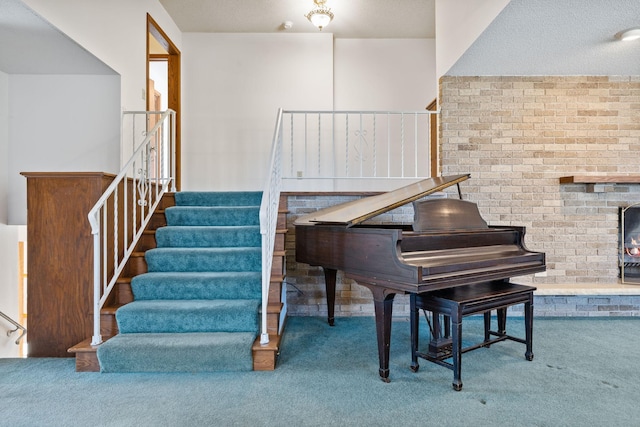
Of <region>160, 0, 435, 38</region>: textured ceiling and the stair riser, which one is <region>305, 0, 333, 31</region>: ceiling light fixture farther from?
the stair riser

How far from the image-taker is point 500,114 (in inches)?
148

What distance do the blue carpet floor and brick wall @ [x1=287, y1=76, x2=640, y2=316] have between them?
114 centimetres

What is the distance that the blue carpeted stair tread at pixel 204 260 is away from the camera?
307 centimetres

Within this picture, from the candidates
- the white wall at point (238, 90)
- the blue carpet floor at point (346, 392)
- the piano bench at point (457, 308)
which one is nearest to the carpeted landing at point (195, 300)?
the blue carpet floor at point (346, 392)

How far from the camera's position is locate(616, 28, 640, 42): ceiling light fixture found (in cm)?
283

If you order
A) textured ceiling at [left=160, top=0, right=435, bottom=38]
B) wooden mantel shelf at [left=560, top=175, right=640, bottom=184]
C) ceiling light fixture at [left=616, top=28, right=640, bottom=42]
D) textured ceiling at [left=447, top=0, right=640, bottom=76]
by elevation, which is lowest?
wooden mantel shelf at [left=560, top=175, right=640, bottom=184]

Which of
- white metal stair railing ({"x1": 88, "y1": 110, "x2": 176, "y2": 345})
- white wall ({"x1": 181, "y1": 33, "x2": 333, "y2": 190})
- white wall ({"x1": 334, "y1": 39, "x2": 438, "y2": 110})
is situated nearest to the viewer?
white metal stair railing ({"x1": 88, "y1": 110, "x2": 176, "y2": 345})

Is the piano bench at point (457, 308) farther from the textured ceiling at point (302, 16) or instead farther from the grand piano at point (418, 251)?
the textured ceiling at point (302, 16)

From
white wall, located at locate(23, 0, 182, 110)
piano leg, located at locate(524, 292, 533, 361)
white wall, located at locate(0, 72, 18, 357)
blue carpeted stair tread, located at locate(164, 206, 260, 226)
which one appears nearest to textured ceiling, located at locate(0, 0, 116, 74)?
white wall, located at locate(23, 0, 182, 110)

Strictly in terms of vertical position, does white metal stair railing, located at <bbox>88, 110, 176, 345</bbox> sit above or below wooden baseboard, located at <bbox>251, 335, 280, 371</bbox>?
above

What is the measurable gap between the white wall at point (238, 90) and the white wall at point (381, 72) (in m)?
0.25

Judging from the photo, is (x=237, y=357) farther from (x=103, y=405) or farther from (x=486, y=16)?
(x=486, y=16)

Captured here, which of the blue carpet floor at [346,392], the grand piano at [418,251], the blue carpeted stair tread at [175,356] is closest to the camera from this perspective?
the blue carpet floor at [346,392]

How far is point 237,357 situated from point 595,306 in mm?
3585
